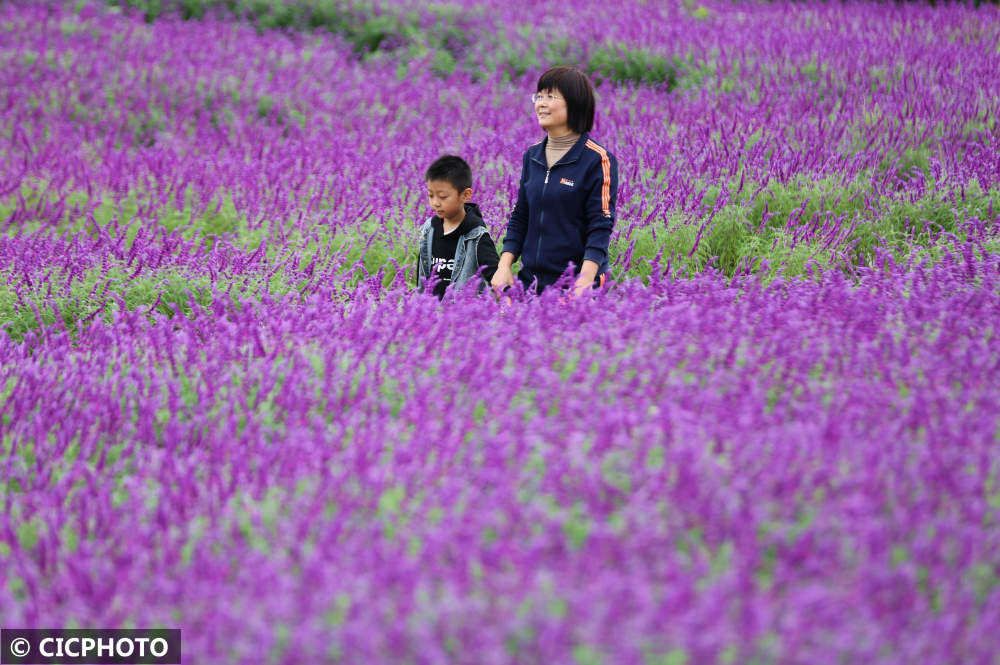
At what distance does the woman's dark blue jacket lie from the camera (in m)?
4.20

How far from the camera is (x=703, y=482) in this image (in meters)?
2.13

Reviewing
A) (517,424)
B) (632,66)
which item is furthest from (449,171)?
(632,66)

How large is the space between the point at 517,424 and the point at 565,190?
2.06 m

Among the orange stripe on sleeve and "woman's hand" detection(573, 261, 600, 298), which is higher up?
the orange stripe on sleeve

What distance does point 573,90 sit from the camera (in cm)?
416

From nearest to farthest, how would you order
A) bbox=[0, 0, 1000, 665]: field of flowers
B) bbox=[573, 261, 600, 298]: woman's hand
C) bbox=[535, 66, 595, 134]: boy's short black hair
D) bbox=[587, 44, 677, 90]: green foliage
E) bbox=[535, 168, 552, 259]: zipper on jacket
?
bbox=[0, 0, 1000, 665]: field of flowers → bbox=[573, 261, 600, 298]: woman's hand → bbox=[535, 66, 595, 134]: boy's short black hair → bbox=[535, 168, 552, 259]: zipper on jacket → bbox=[587, 44, 677, 90]: green foliage

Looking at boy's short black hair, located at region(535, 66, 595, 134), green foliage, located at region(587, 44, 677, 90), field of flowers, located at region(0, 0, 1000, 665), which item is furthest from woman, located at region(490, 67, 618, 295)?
green foliage, located at region(587, 44, 677, 90)

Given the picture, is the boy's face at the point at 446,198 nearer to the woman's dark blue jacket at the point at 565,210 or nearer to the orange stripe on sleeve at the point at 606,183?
the woman's dark blue jacket at the point at 565,210

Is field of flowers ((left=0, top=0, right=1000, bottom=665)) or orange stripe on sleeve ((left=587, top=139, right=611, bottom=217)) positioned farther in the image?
orange stripe on sleeve ((left=587, top=139, right=611, bottom=217))

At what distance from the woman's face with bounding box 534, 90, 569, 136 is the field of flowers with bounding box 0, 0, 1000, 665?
3.25ft

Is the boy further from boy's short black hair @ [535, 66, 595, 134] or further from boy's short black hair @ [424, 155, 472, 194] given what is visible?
boy's short black hair @ [535, 66, 595, 134]

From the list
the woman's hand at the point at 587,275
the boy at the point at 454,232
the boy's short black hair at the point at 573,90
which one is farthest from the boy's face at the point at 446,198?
the woman's hand at the point at 587,275

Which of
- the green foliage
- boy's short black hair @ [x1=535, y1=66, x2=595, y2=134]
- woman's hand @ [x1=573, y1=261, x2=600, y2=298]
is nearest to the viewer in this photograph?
woman's hand @ [x1=573, y1=261, x2=600, y2=298]

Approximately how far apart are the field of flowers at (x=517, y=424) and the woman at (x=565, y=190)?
0.53 m
